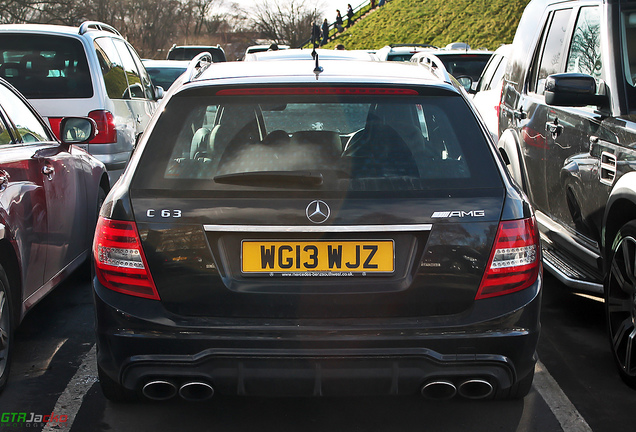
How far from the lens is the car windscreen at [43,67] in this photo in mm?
7539

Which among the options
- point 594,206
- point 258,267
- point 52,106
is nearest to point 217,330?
point 258,267

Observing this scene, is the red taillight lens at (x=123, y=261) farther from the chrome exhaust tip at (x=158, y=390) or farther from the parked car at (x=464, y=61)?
the parked car at (x=464, y=61)

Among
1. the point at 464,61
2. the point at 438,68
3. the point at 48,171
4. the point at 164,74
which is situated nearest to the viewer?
the point at 438,68

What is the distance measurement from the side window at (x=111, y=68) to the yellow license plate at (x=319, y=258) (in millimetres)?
5348

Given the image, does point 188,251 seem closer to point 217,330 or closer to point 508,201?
point 217,330

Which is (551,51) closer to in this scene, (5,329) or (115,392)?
(115,392)

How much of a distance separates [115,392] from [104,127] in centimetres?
461

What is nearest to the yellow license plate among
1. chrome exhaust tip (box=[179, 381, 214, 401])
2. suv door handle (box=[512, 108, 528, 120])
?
chrome exhaust tip (box=[179, 381, 214, 401])

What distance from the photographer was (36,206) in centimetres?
448

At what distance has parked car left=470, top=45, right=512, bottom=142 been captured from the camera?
916 cm

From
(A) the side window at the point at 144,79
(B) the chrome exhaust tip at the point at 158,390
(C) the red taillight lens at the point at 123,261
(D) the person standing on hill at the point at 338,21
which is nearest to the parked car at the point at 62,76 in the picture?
(A) the side window at the point at 144,79

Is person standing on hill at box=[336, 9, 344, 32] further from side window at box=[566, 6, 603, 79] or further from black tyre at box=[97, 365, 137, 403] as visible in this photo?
black tyre at box=[97, 365, 137, 403]

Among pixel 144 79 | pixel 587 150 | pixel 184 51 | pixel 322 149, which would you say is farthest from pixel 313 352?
pixel 184 51

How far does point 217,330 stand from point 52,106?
5.22 meters
